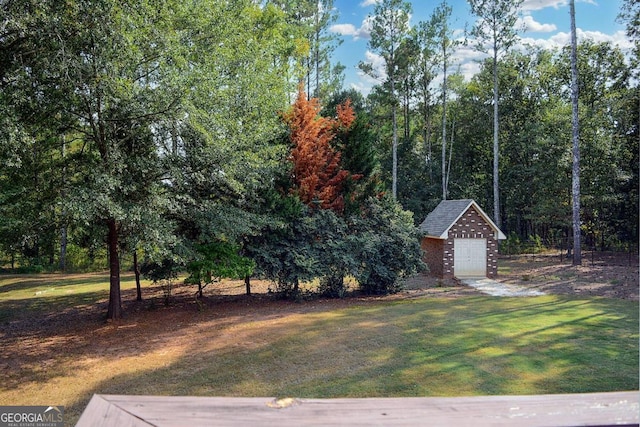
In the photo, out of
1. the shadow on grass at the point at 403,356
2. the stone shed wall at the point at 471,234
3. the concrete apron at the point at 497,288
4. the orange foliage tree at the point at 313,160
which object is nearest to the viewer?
the shadow on grass at the point at 403,356

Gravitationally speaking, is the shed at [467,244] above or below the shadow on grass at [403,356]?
above

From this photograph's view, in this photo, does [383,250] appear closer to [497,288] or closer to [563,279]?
[497,288]

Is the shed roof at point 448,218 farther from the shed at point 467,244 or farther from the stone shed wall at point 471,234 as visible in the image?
the stone shed wall at point 471,234

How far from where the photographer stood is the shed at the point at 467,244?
16516 mm

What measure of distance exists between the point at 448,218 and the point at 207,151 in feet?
37.4

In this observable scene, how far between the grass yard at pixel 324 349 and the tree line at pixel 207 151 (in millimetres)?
1586

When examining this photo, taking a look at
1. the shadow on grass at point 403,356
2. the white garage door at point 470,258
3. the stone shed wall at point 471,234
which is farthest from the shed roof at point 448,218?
the shadow on grass at point 403,356

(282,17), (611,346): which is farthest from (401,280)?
(282,17)

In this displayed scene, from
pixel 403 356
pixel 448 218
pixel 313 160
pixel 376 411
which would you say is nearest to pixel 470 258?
pixel 448 218

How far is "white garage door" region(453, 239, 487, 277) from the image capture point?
54.7ft

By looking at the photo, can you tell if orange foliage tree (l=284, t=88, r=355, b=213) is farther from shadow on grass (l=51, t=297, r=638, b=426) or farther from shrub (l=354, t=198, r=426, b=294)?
shadow on grass (l=51, t=297, r=638, b=426)

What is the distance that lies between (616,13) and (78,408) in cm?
2374

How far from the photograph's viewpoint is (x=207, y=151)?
8977mm

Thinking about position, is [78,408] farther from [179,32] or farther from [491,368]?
[179,32]
